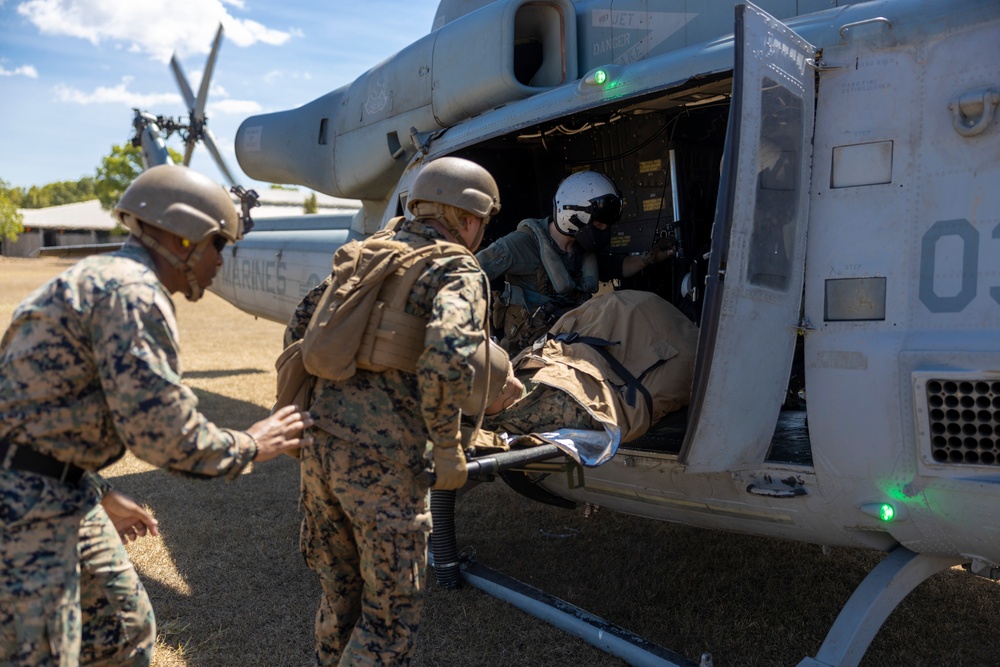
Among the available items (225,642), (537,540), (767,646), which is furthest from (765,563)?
(225,642)

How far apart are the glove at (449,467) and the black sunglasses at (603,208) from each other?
7.15 feet

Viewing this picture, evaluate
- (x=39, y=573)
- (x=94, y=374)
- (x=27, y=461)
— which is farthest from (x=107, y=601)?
(x=94, y=374)

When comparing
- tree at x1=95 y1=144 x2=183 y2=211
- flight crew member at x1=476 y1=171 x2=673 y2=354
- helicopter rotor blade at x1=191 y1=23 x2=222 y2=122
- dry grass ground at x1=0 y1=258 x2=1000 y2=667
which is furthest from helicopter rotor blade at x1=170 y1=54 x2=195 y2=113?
tree at x1=95 y1=144 x2=183 y2=211

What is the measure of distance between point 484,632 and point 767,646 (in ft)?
3.94

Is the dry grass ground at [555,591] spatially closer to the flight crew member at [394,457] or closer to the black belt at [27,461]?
the flight crew member at [394,457]

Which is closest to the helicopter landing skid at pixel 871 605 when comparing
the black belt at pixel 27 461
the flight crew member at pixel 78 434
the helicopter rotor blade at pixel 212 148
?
the flight crew member at pixel 78 434

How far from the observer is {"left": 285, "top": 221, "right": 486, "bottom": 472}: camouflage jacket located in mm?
2424

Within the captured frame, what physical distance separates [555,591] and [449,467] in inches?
74.0

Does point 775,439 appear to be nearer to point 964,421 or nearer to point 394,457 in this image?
point 964,421

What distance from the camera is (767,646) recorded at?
3.52m

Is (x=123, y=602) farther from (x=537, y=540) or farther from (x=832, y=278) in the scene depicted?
(x=537, y=540)

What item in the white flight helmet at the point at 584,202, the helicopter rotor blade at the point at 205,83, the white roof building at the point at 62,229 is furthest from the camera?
the white roof building at the point at 62,229

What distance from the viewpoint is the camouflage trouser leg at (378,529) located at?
253 centimetres

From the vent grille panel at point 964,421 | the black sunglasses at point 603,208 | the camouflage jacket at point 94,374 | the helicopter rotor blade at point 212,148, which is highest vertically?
the helicopter rotor blade at point 212,148
